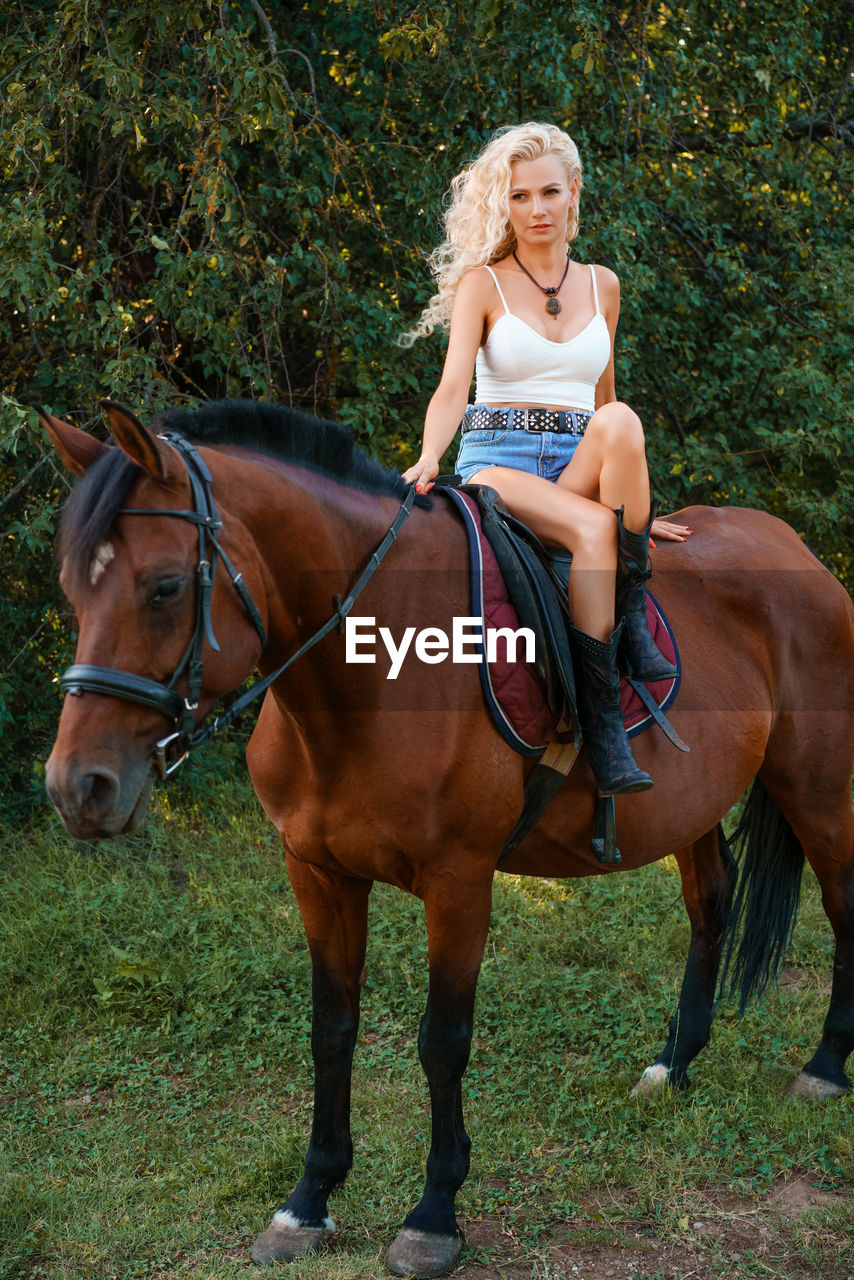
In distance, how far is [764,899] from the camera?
13.4 feet

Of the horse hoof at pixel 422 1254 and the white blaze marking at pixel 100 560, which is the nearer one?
the white blaze marking at pixel 100 560

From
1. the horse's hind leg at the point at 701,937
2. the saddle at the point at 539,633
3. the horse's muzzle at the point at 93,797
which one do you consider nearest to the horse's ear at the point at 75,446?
the horse's muzzle at the point at 93,797

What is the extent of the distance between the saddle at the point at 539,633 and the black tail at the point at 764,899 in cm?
121

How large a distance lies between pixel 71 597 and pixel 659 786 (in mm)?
1870

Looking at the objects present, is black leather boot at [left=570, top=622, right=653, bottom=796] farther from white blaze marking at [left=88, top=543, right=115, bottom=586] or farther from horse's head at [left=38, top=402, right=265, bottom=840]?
white blaze marking at [left=88, top=543, right=115, bottom=586]

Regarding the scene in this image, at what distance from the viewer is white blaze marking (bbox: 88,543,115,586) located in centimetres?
214

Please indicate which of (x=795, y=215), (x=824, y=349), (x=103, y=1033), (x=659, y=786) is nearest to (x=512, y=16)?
(x=795, y=215)

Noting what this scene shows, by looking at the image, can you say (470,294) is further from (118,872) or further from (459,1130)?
(118,872)

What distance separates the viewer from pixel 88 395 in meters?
5.56

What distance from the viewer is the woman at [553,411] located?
9.66 feet

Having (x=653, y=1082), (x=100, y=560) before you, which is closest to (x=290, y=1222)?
(x=653, y=1082)

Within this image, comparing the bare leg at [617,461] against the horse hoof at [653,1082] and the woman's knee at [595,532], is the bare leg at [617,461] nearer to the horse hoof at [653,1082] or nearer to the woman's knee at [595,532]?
the woman's knee at [595,532]

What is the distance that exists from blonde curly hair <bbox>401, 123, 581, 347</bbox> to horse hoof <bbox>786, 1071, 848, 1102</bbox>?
2.92 metres

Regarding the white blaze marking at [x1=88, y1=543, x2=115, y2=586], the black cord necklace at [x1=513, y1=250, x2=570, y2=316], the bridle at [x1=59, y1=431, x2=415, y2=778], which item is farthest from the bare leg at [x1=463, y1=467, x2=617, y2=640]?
the white blaze marking at [x1=88, y1=543, x2=115, y2=586]
